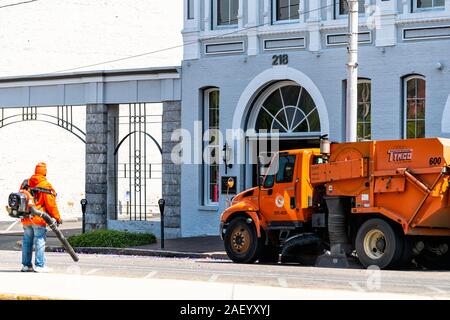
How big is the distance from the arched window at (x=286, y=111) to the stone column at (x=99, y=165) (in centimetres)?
491

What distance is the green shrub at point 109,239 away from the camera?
86.7 feet

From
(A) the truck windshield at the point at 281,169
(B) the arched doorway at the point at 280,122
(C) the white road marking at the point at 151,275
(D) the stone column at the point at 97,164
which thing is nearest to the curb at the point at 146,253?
(A) the truck windshield at the point at 281,169

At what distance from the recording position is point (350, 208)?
66.4 ft

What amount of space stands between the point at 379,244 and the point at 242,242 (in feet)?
11.0

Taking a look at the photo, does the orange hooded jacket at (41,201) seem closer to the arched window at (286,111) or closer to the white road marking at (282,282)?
the white road marking at (282,282)

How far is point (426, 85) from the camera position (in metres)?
25.6

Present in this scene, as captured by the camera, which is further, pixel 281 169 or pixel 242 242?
pixel 242 242

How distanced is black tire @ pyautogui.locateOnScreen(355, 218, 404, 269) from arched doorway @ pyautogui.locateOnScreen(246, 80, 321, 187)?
318 inches

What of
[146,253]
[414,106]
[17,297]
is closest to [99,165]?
[146,253]

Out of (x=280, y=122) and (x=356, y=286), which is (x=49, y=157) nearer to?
(x=280, y=122)
